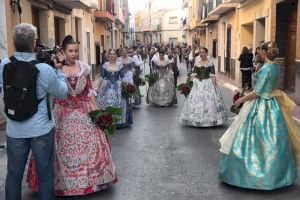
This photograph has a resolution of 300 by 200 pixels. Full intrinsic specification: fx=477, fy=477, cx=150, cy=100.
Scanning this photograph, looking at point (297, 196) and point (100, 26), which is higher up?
point (100, 26)

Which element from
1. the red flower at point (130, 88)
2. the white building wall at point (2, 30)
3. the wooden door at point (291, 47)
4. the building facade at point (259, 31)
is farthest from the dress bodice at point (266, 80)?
the wooden door at point (291, 47)

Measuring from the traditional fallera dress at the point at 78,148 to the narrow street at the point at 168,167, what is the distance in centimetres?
20

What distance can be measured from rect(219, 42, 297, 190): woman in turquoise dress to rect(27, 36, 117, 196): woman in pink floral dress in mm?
1408

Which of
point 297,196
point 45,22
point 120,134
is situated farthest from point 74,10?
point 297,196

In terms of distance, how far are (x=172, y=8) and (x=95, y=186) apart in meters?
77.7

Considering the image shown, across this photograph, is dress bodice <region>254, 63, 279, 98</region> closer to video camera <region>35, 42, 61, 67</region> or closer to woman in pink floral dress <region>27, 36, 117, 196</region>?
woman in pink floral dress <region>27, 36, 117, 196</region>

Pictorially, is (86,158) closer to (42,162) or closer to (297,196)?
(42,162)

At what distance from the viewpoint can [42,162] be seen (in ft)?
13.6

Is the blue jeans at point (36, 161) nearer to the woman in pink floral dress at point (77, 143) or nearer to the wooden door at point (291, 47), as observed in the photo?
the woman in pink floral dress at point (77, 143)

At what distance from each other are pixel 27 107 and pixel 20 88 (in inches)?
6.5

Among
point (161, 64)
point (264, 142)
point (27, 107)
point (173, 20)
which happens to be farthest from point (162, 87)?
point (173, 20)

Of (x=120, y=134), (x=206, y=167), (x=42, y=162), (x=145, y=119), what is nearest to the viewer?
(x=42, y=162)

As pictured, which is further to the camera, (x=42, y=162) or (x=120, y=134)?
(x=120, y=134)

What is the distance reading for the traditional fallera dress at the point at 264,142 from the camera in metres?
5.09
